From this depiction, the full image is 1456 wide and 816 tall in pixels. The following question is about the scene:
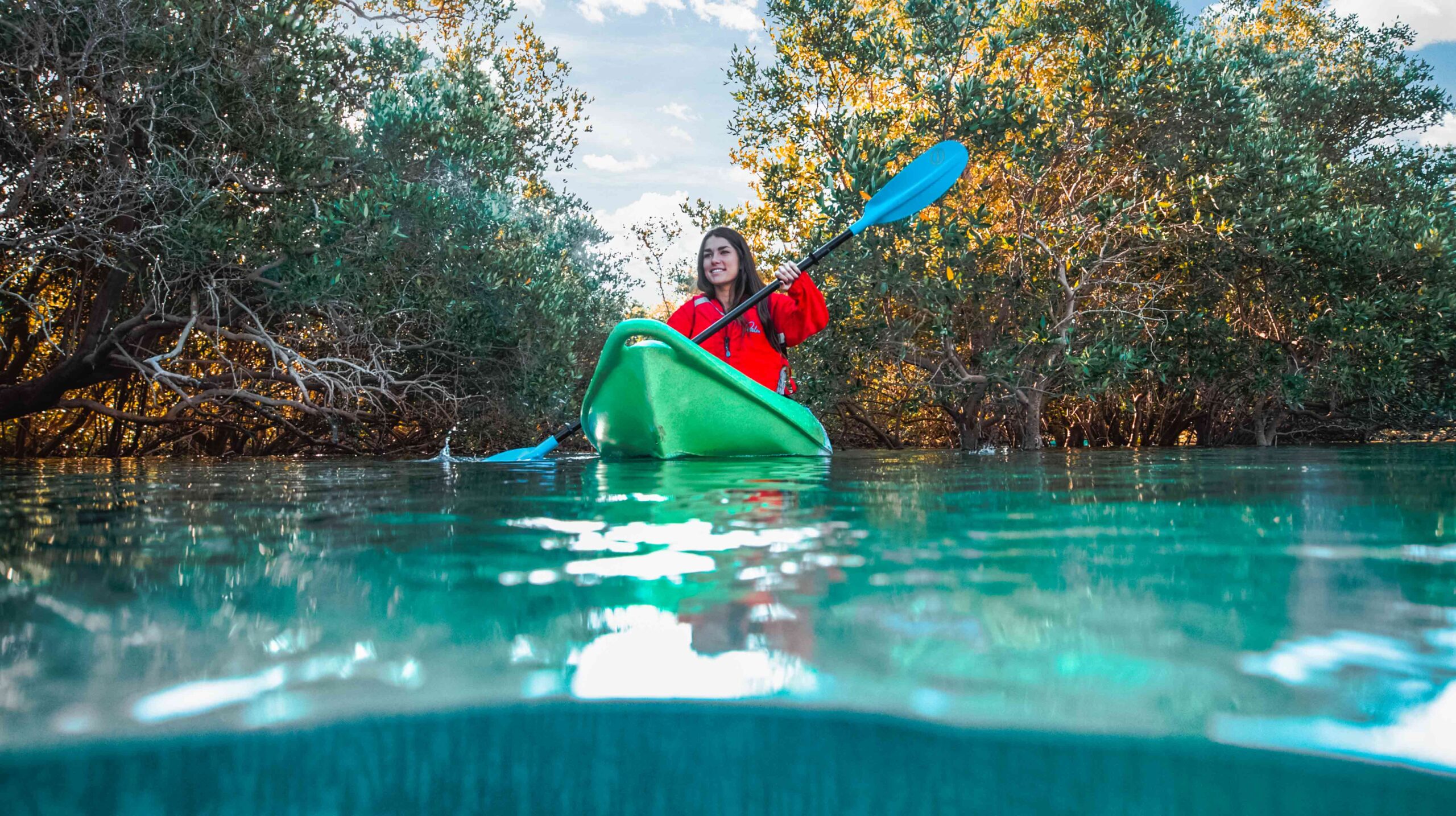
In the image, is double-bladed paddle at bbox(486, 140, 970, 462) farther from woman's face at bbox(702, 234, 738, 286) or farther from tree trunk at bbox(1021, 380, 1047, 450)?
tree trunk at bbox(1021, 380, 1047, 450)

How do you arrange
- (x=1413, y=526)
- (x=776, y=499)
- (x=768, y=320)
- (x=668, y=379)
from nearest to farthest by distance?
(x=1413, y=526)
(x=776, y=499)
(x=668, y=379)
(x=768, y=320)

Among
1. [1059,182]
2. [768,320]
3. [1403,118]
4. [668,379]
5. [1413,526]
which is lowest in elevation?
[1413,526]

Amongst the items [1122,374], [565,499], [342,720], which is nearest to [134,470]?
[565,499]

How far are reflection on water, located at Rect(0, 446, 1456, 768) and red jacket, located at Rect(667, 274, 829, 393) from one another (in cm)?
413

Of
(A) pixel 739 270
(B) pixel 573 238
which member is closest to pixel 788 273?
(A) pixel 739 270

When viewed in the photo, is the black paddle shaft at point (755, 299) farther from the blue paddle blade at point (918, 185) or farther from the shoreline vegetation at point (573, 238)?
the shoreline vegetation at point (573, 238)

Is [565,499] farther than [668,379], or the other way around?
[668,379]

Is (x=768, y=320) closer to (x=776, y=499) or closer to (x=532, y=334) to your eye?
(x=532, y=334)

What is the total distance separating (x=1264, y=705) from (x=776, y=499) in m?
1.55

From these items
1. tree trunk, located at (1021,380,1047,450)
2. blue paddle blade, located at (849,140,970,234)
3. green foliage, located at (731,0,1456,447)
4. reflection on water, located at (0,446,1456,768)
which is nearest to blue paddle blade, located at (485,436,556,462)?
blue paddle blade, located at (849,140,970,234)

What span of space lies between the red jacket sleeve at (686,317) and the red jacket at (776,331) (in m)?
0.22

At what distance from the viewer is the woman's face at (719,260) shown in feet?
20.2

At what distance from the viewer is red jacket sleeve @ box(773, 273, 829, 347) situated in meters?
5.68

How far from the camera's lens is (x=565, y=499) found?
2.12m
